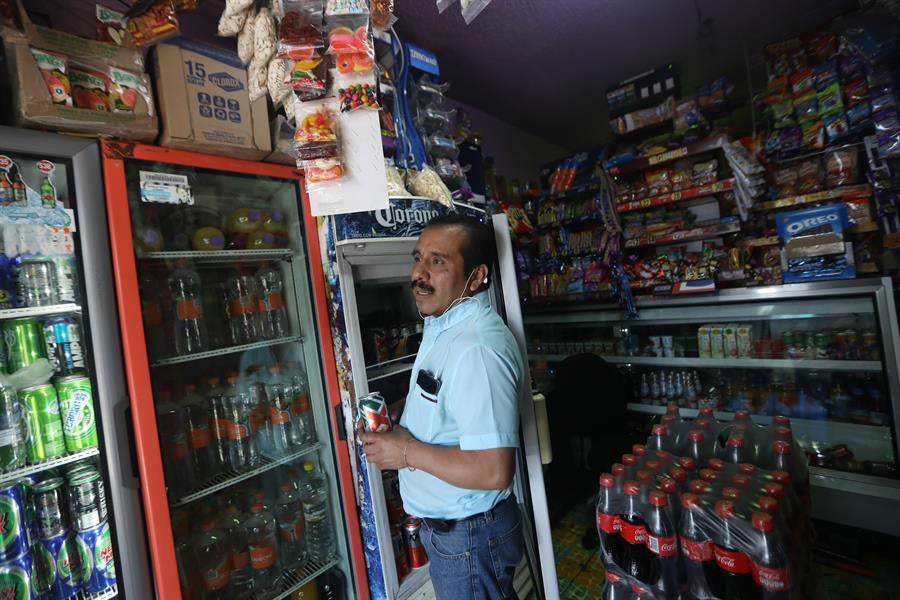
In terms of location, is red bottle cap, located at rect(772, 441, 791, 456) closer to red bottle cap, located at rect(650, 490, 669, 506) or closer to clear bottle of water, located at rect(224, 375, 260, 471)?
red bottle cap, located at rect(650, 490, 669, 506)

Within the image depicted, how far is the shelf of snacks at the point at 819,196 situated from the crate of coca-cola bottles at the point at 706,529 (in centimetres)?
193

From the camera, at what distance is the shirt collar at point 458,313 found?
1.49 metres

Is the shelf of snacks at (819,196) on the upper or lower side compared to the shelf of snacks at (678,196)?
lower

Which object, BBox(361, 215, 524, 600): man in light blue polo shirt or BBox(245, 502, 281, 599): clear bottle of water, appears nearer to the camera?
BBox(361, 215, 524, 600): man in light blue polo shirt

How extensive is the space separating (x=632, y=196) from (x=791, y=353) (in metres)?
1.64

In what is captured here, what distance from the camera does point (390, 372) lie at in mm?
2070

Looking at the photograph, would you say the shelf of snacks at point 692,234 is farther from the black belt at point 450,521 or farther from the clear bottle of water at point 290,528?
the clear bottle of water at point 290,528

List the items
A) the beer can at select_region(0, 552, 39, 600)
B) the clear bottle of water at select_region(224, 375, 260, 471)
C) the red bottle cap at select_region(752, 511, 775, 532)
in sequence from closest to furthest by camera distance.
A: the red bottle cap at select_region(752, 511, 775, 532) → the beer can at select_region(0, 552, 39, 600) → the clear bottle of water at select_region(224, 375, 260, 471)

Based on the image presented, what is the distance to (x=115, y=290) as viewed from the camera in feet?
4.64

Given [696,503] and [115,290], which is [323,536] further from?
[696,503]

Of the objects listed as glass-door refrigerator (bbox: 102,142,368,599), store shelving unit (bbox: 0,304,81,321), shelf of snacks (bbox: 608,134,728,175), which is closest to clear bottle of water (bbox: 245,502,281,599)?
glass-door refrigerator (bbox: 102,142,368,599)

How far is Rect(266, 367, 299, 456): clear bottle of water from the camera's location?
2012mm

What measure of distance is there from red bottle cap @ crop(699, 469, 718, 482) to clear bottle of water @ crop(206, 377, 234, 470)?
80.3 inches

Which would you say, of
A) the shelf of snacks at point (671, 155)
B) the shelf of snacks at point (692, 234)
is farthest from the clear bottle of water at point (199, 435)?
the shelf of snacks at point (671, 155)
